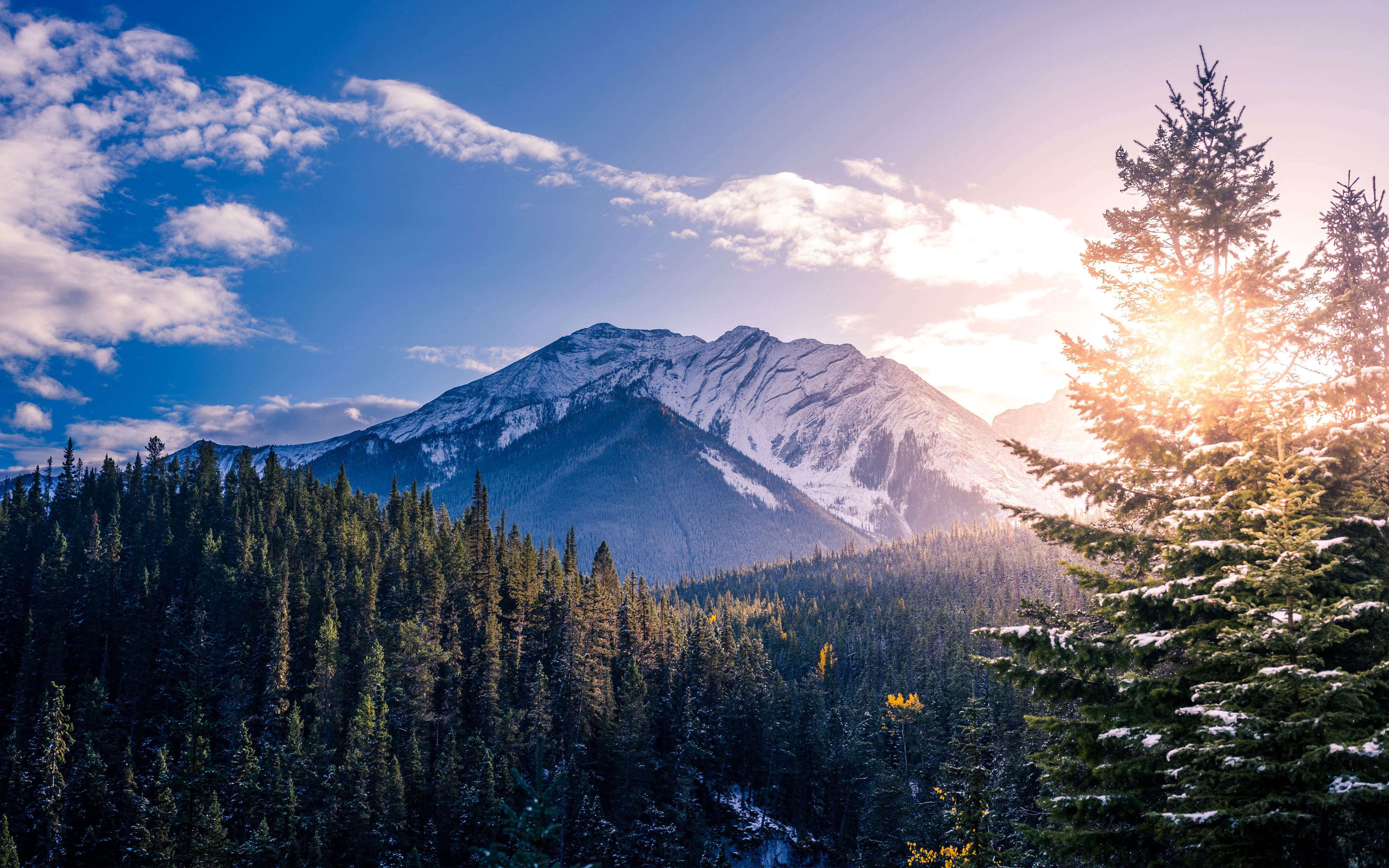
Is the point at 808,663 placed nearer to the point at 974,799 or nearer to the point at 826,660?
the point at 826,660

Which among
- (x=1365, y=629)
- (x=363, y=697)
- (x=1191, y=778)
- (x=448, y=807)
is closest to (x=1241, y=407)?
(x=1365, y=629)

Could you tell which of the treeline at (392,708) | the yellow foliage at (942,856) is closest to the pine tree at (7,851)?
the treeline at (392,708)

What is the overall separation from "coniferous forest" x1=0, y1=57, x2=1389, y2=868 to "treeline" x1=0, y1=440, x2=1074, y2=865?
462 mm

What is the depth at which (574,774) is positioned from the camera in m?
66.4

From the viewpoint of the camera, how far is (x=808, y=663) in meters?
130

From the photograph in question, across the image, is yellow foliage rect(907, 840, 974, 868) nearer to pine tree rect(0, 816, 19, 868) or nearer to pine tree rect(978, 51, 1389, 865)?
pine tree rect(978, 51, 1389, 865)

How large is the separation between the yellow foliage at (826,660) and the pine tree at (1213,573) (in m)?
111

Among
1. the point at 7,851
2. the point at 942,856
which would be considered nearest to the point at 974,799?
the point at 942,856

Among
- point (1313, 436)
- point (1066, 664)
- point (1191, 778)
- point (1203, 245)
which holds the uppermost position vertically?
point (1203, 245)

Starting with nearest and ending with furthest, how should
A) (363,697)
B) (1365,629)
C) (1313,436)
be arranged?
1. (1365,629)
2. (1313,436)
3. (363,697)

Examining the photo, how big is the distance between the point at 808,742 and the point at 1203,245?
78.5 m

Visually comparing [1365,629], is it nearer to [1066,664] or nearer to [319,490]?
[1066,664]

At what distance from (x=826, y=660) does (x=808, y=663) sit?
345cm

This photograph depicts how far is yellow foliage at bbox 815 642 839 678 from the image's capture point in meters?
124
